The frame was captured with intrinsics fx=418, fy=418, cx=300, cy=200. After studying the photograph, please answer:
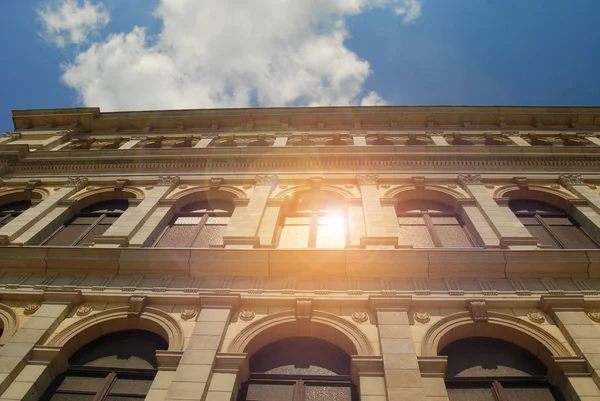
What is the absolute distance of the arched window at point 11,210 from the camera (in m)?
15.0

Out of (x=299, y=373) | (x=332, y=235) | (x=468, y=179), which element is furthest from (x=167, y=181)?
(x=468, y=179)

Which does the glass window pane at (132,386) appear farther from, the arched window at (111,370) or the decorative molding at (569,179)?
the decorative molding at (569,179)

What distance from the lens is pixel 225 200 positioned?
1527 cm

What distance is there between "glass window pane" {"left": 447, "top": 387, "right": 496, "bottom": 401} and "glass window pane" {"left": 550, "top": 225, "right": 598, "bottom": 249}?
640cm

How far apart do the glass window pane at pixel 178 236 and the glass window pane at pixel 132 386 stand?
4.86m

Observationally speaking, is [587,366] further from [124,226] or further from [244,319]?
[124,226]

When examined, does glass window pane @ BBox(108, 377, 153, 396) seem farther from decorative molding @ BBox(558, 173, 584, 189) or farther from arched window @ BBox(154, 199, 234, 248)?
decorative molding @ BBox(558, 173, 584, 189)

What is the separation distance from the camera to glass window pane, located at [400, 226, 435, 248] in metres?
12.4

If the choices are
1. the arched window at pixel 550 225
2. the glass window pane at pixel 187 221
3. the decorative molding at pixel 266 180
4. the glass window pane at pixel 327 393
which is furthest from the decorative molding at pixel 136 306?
the arched window at pixel 550 225

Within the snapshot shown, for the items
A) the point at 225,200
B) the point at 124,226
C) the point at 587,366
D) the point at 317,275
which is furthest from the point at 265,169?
the point at 587,366

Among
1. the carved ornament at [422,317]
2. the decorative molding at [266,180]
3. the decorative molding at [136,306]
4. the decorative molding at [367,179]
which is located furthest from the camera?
the decorative molding at [266,180]

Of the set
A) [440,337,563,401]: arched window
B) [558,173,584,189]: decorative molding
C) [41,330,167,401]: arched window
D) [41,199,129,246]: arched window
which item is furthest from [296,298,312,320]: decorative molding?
[558,173,584,189]: decorative molding

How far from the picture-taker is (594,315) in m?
8.62

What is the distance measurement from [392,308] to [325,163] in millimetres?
8494
